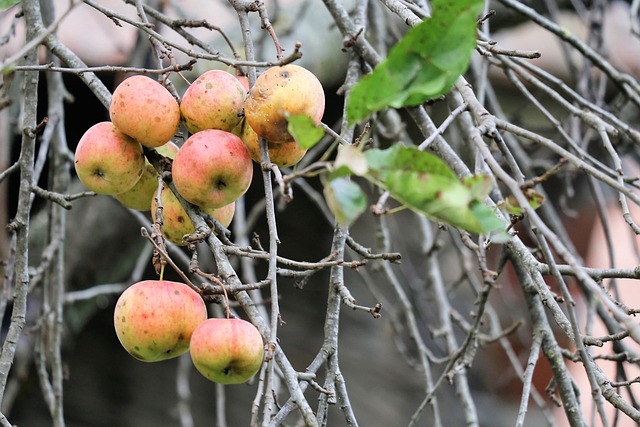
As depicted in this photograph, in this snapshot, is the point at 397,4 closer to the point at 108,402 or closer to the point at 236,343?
the point at 236,343

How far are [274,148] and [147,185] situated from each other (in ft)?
0.67

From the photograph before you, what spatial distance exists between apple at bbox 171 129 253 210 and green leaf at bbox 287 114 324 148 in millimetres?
218

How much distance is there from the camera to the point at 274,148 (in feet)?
3.12

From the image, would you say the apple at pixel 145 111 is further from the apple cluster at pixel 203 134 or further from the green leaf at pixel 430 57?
the green leaf at pixel 430 57

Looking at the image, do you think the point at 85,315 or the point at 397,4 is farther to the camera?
the point at 85,315

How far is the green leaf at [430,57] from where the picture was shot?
2.09ft

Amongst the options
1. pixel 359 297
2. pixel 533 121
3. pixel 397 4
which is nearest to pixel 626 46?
pixel 533 121

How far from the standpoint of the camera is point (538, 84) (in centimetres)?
121

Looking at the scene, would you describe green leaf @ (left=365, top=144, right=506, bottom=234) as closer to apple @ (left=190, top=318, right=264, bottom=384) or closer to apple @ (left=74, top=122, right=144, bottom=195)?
apple @ (left=190, top=318, right=264, bottom=384)

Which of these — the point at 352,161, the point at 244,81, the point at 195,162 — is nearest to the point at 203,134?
the point at 195,162

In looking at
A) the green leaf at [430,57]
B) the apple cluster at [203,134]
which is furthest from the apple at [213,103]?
the green leaf at [430,57]

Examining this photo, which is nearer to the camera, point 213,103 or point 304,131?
point 304,131

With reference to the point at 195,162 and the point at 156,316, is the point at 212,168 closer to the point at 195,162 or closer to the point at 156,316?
the point at 195,162

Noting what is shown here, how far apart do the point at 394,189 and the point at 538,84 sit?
0.70 metres
